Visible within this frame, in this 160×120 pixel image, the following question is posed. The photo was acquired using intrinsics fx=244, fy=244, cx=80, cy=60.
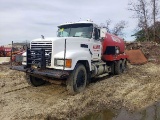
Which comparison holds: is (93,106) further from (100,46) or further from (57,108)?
(100,46)

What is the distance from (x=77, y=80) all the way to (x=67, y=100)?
3.57ft

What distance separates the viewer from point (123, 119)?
6207 mm

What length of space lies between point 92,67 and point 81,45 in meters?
1.13

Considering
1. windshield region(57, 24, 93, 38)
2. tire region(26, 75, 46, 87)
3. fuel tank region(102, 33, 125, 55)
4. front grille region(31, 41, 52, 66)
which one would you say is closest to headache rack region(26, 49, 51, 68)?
front grille region(31, 41, 52, 66)

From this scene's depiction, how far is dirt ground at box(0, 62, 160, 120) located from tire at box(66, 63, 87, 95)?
0.84 feet

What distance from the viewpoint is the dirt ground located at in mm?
6414

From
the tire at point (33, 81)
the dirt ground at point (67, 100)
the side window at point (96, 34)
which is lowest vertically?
the dirt ground at point (67, 100)

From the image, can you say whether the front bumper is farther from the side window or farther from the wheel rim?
the side window


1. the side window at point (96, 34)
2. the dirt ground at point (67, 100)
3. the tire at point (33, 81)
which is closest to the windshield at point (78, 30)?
the side window at point (96, 34)

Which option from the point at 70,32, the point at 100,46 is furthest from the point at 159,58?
the point at 70,32

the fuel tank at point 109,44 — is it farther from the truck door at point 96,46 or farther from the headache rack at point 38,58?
the headache rack at point 38,58

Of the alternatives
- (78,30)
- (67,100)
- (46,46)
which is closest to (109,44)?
(78,30)

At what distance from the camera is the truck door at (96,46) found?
1021cm

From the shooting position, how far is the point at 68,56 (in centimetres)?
785
